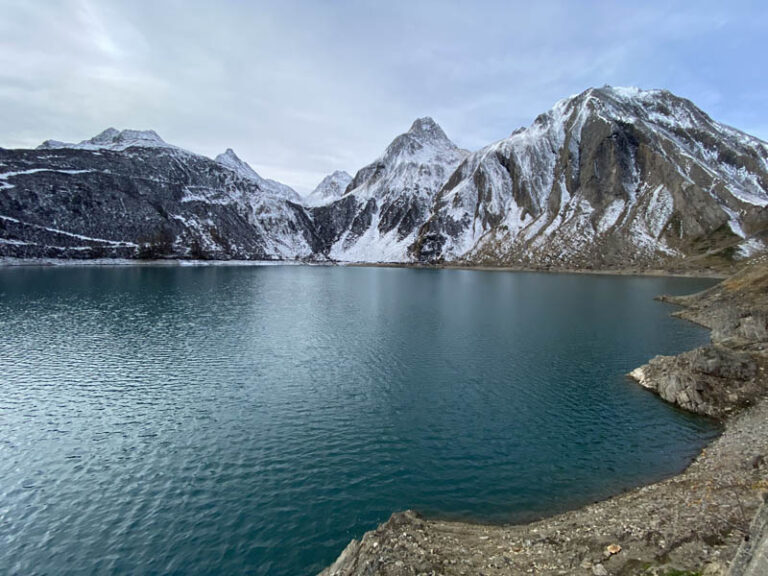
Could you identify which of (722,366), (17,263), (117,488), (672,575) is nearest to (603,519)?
A: (672,575)

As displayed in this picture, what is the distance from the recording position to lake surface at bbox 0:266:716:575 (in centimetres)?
2045

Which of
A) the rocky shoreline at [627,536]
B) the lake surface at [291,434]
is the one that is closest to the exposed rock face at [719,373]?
the lake surface at [291,434]

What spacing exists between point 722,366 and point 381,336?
42.3 metres

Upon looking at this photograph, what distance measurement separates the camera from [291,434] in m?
30.9

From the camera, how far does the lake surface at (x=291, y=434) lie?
2045 centimetres

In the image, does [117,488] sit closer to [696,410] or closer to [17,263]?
[696,410]

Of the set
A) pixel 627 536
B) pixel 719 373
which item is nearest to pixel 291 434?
pixel 627 536

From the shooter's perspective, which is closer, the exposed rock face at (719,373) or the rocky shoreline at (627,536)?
the rocky shoreline at (627,536)

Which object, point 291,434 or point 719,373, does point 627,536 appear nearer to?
point 291,434

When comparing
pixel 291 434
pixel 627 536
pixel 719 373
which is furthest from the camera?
pixel 719 373

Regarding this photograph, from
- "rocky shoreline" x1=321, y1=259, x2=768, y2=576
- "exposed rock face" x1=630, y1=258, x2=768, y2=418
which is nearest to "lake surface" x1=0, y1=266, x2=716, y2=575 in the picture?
"exposed rock face" x1=630, y1=258, x2=768, y2=418

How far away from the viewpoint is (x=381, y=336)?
64.1 metres

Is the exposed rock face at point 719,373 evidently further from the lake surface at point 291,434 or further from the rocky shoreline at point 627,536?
the rocky shoreline at point 627,536

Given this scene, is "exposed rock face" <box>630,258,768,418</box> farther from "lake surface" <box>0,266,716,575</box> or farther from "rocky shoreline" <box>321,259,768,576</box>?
"rocky shoreline" <box>321,259,768,576</box>
